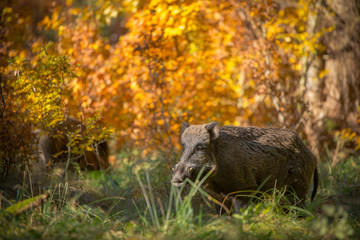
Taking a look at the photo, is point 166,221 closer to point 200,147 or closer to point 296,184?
point 200,147

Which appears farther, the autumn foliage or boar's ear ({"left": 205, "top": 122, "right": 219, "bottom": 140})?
the autumn foliage

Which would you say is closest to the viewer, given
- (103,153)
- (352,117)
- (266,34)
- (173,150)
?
(173,150)

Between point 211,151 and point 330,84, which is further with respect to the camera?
point 330,84

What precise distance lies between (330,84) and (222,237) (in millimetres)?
6744

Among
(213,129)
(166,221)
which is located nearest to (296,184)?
(213,129)

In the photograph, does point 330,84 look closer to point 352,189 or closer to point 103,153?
point 352,189

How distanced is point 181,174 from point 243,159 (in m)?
0.89

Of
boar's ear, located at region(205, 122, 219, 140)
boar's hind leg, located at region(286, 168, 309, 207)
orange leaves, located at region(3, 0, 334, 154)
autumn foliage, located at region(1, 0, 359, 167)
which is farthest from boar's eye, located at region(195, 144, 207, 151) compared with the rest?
orange leaves, located at region(3, 0, 334, 154)

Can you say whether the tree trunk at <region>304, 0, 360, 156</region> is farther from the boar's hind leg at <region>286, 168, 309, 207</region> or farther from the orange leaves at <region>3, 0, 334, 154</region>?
the boar's hind leg at <region>286, 168, 309, 207</region>

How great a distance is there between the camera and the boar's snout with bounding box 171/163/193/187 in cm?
385

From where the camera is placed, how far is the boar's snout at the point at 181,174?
3846 mm

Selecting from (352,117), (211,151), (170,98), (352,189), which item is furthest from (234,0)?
(211,151)

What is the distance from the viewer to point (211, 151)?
13.7 feet

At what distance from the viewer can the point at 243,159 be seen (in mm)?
4391
